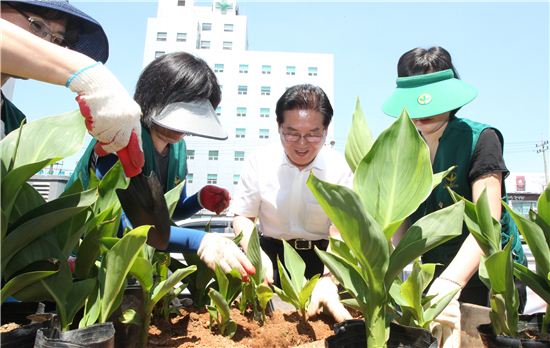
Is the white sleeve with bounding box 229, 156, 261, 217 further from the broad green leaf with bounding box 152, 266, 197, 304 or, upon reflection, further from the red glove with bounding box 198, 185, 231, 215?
the broad green leaf with bounding box 152, 266, 197, 304

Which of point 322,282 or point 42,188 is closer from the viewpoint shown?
point 322,282

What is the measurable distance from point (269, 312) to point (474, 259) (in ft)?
1.34

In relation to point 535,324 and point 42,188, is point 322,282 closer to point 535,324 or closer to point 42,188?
point 535,324

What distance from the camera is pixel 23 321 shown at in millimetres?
513

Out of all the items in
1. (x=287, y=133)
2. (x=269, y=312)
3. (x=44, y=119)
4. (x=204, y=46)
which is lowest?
(x=269, y=312)

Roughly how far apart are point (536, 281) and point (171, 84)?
86 centimetres

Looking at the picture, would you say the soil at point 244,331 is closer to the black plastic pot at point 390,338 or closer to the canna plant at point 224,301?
the canna plant at point 224,301

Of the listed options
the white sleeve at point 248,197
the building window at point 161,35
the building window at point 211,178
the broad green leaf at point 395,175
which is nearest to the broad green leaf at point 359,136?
the broad green leaf at point 395,175

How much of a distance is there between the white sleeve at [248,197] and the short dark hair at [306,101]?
22cm

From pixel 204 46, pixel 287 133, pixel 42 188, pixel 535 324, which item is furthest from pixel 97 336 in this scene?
pixel 204 46

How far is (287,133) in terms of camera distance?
1.23 m

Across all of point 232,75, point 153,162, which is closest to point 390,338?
point 153,162

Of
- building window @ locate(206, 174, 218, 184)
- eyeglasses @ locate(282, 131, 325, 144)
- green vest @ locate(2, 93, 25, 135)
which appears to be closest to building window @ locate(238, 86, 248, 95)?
building window @ locate(206, 174, 218, 184)

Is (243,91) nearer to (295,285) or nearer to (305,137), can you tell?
(305,137)
